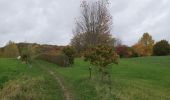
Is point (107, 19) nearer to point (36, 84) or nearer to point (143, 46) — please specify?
point (36, 84)

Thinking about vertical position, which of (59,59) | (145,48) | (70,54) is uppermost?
(145,48)

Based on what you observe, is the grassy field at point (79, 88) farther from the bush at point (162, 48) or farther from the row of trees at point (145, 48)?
the row of trees at point (145, 48)

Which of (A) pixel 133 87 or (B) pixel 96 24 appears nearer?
(A) pixel 133 87

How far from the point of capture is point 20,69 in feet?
192

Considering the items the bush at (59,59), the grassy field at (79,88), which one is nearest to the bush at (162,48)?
the bush at (59,59)

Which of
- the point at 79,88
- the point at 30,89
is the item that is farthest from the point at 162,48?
the point at 30,89

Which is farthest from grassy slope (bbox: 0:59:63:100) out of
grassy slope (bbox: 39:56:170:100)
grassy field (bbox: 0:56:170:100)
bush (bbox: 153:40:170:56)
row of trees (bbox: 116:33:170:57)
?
bush (bbox: 153:40:170:56)

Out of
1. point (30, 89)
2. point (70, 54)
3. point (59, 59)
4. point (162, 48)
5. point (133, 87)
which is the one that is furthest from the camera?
point (162, 48)

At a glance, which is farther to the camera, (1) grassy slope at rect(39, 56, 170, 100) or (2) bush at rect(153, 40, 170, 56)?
(2) bush at rect(153, 40, 170, 56)

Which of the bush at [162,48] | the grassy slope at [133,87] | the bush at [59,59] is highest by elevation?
the bush at [162,48]

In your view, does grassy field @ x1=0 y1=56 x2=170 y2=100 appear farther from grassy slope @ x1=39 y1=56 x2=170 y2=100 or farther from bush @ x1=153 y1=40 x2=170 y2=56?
bush @ x1=153 y1=40 x2=170 y2=56

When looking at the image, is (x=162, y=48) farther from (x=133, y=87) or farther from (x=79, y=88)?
(x=79, y=88)

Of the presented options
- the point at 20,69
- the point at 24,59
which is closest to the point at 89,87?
the point at 20,69

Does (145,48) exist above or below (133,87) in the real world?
above
